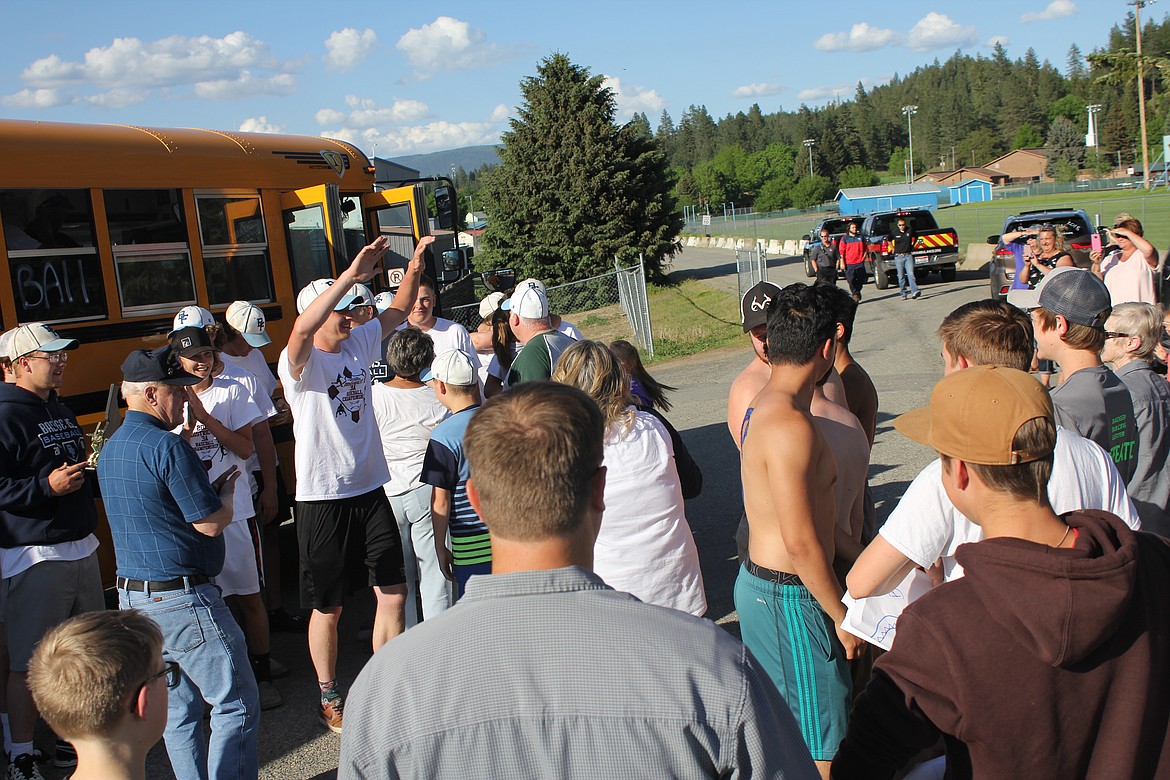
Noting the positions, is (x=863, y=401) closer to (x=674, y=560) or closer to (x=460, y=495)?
(x=674, y=560)

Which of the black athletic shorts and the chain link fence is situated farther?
the chain link fence

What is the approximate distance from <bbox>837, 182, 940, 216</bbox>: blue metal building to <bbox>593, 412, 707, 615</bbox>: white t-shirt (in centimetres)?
9082

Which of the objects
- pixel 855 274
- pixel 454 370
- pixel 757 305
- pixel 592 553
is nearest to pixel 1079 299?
pixel 757 305

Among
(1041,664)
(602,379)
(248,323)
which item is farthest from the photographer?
(248,323)

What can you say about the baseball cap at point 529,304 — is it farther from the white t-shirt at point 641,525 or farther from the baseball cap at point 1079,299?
the baseball cap at point 1079,299

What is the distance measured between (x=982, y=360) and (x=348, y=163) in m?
6.28

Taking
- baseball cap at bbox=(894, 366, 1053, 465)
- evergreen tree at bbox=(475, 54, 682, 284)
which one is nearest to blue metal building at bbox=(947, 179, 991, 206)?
evergreen tree at bbox=(475, 54, 682, 284)

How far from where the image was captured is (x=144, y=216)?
6285 mm

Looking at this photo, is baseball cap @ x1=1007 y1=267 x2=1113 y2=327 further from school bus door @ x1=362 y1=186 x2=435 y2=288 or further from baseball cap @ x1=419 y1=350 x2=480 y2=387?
school bus door @ x1=362 y1=186 x2=435 y2=288

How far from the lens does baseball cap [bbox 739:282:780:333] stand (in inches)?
164

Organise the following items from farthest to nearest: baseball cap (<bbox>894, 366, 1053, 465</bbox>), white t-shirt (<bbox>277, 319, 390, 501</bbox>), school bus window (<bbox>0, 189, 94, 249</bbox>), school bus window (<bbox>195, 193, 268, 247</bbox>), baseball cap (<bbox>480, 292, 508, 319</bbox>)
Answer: baseball cap (<bbox>480, 292, 508, 319</bbox>), school bus window (<bbox>195, 193, 268, 247</bbox>), school bus window (<bbox>0, 189, 94, 249</bbox>), white t-shirt (<bbox>277, 319, 390, 501</bbox>), baseball cap (<bbox>894, 366, 1053, 465</bbox>)

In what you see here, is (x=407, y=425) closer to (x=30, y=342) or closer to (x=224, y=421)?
(x=224, y=421)

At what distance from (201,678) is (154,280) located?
3.59 meters

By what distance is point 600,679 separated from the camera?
151 cm
